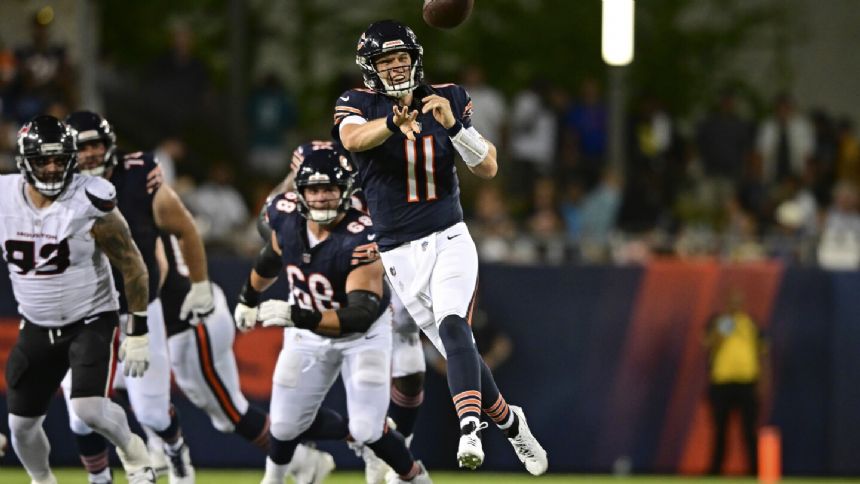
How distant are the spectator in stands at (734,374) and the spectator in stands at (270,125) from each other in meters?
6.60

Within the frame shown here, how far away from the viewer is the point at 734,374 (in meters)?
14.6

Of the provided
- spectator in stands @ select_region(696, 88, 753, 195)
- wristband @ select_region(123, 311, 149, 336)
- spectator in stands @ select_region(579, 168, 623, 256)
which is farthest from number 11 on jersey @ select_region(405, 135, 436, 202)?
spectator in stands @ select_region(696, 88, 753, 195)

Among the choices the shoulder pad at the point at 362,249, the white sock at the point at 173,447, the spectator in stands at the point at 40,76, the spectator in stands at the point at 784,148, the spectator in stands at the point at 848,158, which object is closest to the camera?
the shoulder pad at the point at 362,249

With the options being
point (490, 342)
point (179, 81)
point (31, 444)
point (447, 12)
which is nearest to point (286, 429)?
point (31, 444)

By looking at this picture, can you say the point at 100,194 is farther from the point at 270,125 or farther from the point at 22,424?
the point at 270,125

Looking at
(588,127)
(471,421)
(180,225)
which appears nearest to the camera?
(471,421)

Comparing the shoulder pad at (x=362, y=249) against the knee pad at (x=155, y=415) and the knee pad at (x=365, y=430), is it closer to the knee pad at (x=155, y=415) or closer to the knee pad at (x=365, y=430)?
the knee pad at (x=365, y=430)

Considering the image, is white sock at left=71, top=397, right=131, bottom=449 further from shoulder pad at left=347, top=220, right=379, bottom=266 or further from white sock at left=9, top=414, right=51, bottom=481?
shoulder pad at left=347, top=220, right=379, bottom=266

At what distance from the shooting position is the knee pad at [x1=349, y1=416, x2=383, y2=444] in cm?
950

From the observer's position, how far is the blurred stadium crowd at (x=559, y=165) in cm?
1568

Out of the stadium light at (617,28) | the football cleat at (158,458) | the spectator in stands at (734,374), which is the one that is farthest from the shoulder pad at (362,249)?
the stadium light at (617,28)

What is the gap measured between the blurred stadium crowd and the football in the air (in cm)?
643

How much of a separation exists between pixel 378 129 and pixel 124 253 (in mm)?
1820

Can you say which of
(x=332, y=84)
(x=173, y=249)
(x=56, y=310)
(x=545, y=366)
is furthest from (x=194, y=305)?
(x=332, y=84)
